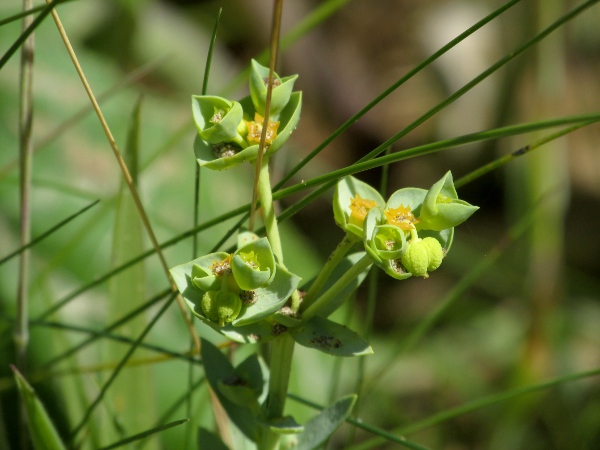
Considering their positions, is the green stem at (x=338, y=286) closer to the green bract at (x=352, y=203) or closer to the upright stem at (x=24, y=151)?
the green bract at (x=352, y=203)

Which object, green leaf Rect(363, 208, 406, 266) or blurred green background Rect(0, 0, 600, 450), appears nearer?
green leaf Rect(363, 208, 406, 266)

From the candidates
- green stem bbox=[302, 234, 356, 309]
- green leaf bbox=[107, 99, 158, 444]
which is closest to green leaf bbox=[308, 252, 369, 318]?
green stem bbox=[302, 234, 356, 309]

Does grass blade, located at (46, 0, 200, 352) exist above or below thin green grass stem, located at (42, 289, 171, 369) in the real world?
above

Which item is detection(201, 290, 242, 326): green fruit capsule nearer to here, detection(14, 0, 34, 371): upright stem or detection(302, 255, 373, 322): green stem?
detection(302, 255, 373, 322): green stem

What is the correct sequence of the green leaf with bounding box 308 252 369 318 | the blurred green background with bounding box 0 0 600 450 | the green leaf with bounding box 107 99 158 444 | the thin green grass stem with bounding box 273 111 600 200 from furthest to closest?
the blurred green background with bounding box 0 0 600 450
the green leaf with bounding box 107 99 158 444
the green leaf with bounding box 308 252 369 318
the thin green grass stem with bounding box 273 111 600 200

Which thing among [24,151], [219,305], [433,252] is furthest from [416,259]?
[24,151]

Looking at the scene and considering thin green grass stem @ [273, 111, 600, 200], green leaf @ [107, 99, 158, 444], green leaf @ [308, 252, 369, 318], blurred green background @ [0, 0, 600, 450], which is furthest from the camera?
blurred green background @ [0, 0, 600, 450]

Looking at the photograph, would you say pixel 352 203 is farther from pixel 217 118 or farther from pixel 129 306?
pixel 129 306
